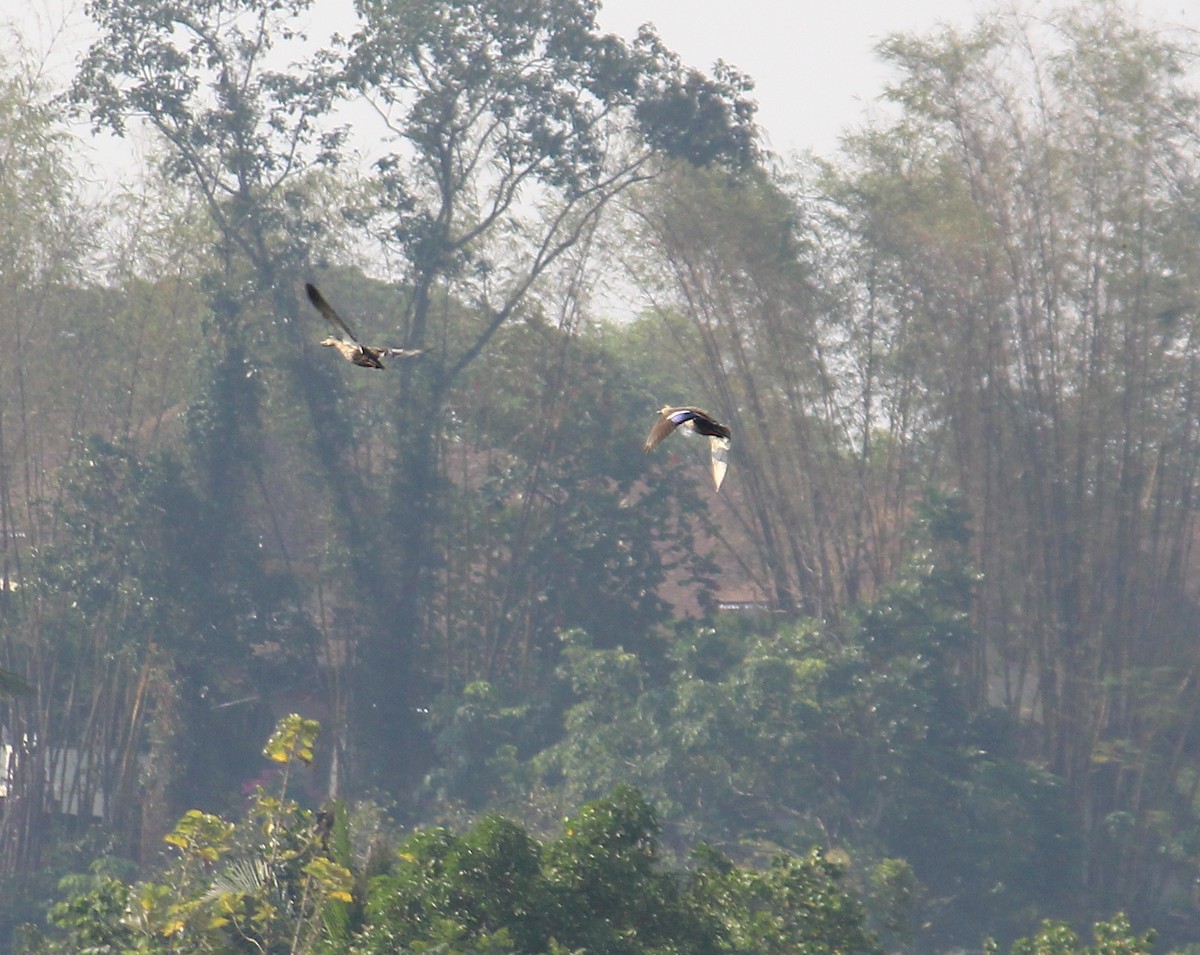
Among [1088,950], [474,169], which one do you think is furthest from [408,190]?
[1088,950]

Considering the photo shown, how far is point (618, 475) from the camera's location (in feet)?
49.3

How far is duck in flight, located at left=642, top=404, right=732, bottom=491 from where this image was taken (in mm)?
3531

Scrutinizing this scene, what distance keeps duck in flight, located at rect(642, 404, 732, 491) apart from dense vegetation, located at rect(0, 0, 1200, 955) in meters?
8.60

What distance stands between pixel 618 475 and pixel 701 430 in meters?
11.5

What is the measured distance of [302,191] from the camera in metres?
15.1

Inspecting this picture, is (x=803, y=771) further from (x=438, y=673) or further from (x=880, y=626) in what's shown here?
(x=438, y=673)

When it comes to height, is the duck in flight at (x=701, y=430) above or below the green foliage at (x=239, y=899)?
above

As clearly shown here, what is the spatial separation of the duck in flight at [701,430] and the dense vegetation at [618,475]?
8.60 m

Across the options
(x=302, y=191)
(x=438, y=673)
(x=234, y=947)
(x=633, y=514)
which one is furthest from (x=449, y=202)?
(x=234, y=947)

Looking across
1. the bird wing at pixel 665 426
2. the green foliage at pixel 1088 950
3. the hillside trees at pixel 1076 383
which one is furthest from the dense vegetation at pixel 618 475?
the bird wing at pixel 665 426

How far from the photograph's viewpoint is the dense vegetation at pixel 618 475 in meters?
12.9

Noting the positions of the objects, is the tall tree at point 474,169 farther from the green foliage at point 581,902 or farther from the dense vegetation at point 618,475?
the green foliage at point 581,902

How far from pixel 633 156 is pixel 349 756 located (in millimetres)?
6127

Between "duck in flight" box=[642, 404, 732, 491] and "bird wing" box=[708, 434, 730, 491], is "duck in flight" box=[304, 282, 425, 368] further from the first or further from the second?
"bird wing" box=[708, 434, 730, 491]
